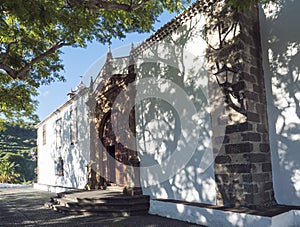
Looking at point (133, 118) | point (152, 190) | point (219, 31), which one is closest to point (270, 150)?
point (219, 31)

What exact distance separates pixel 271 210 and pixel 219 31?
3.65m

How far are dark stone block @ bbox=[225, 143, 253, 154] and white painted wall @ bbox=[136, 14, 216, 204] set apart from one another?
26.0 inches

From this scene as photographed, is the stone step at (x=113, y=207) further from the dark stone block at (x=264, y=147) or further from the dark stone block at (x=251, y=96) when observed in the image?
the dark stone block at (x=251, y=96)

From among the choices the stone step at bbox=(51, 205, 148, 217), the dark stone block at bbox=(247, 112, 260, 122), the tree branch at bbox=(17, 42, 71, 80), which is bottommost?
the stone step at bbox=(51, 205, 148, 217)

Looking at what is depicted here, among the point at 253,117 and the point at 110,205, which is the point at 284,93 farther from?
the point at 110,205

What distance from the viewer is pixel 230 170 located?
5.38 metres

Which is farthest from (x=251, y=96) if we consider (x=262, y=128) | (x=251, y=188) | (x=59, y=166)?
(x=59, y=166)

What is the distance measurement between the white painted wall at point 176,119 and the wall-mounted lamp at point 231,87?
2.16 feet

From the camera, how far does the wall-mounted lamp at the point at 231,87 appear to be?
17.3 ft

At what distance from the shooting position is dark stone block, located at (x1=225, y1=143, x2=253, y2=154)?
5078mm

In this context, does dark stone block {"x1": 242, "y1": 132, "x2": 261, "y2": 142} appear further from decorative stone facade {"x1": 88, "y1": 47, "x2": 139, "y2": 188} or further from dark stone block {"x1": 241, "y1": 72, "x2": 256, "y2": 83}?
decorative stone facade {"x1": 88, "y1": 47, "x2": 139, "y2": 188}

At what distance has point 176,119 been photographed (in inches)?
279

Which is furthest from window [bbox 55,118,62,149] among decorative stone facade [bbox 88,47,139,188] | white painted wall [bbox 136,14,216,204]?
white painted wall [bbox 136,14,216,204]

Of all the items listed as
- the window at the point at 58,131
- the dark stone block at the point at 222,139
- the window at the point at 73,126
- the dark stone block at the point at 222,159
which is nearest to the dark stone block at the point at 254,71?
the dark stone block at the point at 222,139
